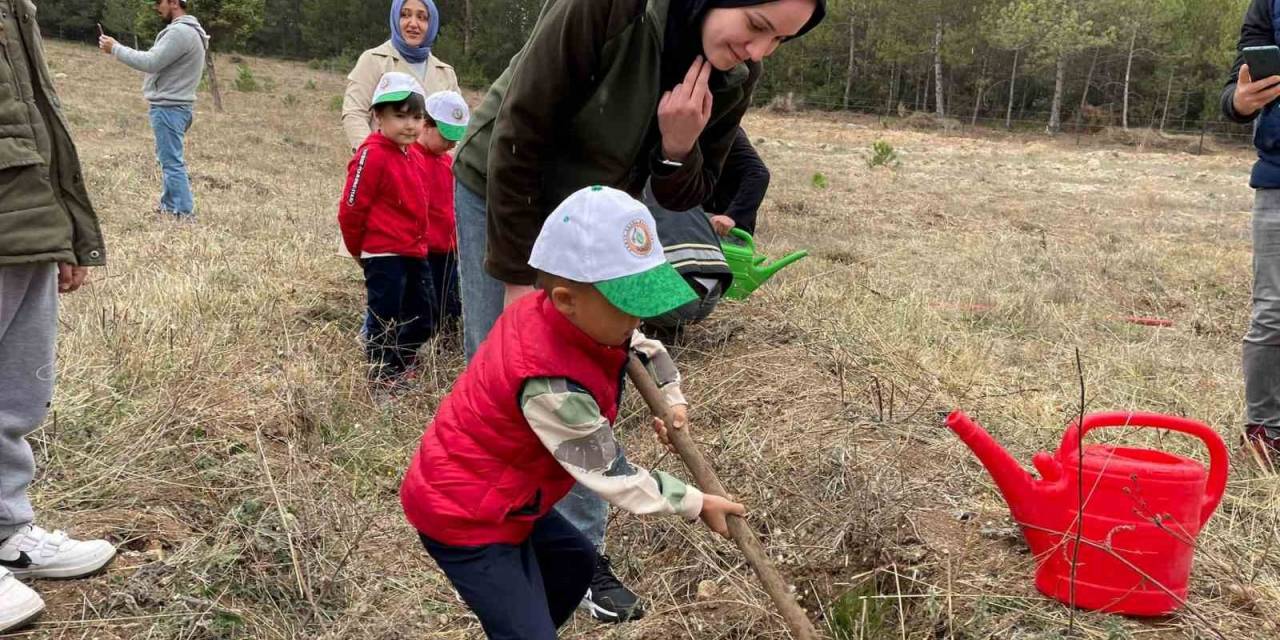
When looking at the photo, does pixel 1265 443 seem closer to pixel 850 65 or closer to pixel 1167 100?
pixel 1167 100

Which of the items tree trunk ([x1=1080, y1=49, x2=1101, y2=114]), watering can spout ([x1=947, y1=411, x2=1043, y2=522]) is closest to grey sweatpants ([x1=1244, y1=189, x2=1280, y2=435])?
watering can spout ([x1=947, y1=411, x2=1043, y2=522])

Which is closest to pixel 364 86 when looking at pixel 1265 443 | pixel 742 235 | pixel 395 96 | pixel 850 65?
pixel 395 96

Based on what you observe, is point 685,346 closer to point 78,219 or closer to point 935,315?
point 935,315

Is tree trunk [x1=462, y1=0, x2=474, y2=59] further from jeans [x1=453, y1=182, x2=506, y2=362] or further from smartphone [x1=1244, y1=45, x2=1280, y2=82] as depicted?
jeans [x1=453, y1=182, x2=506, y2=362]

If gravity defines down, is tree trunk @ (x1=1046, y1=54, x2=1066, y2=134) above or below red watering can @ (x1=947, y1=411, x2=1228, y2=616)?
below

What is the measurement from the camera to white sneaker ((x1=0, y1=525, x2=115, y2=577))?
6.69 ft

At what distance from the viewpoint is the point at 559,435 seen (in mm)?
1495

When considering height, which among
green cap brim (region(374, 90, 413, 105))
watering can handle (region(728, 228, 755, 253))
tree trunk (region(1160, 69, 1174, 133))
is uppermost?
green cap brim (region(374, 90, 413, 105))

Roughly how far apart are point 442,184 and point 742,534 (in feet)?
9.48

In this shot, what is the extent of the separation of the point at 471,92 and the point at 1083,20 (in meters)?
25.4

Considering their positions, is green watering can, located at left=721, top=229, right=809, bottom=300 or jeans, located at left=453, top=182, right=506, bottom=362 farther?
green watering can, located at left=721, top=229, right=809, bottom=300

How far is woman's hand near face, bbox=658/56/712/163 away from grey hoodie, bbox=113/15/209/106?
560 centimetres

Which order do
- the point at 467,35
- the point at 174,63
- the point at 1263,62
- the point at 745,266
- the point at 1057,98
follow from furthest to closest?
the point at 1057,98, the point at 467,35, the point at 174,63, the point at 745,266, the point at 1263,62

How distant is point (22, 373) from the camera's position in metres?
2.00
